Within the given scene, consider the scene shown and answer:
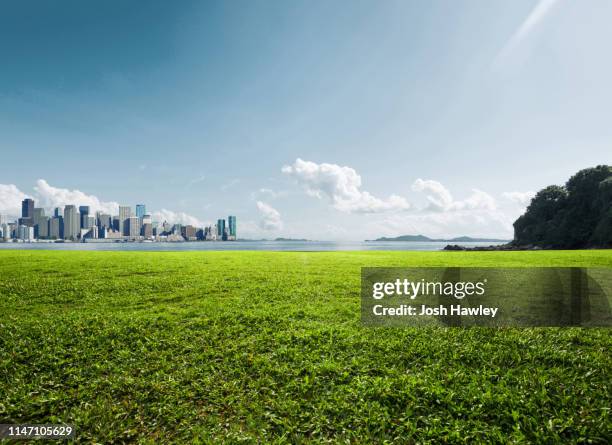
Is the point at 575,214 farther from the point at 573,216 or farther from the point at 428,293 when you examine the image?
the point at 428,293

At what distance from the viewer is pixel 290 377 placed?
532cm

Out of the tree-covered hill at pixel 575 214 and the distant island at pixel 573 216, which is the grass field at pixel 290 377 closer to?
the distant island at pixel 573 216

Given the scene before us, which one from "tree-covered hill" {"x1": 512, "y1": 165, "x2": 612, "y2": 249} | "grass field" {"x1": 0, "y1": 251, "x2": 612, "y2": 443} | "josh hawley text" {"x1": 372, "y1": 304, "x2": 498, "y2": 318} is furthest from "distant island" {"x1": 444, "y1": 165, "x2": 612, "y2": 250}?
"grass field" {"x1": 0, "y1": 251, "x2": 612, "y2": 443}

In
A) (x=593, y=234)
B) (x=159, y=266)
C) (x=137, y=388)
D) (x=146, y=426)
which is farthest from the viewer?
(x=593, y=234)

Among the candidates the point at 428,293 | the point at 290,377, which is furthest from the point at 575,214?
the point at 290,377

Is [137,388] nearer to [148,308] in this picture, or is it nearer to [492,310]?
[148,308]

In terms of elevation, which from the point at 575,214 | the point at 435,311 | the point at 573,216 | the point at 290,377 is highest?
the point at 575,214

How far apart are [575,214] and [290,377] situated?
78255 millimetres

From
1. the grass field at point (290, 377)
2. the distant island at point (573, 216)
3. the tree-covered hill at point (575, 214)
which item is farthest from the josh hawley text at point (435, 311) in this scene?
the tree-covered hill at point (575, 214)

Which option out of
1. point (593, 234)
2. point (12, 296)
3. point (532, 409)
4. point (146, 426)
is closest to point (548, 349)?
point (532, 409)

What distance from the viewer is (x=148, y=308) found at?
30.5ft

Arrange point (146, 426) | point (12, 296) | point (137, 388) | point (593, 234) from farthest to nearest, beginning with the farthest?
point (593, 234)
point (12, 296)
point (137, 388)
point (146, 426)

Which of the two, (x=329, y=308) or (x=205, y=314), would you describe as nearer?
(x=205, y=314)

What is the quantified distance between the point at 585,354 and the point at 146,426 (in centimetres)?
809
